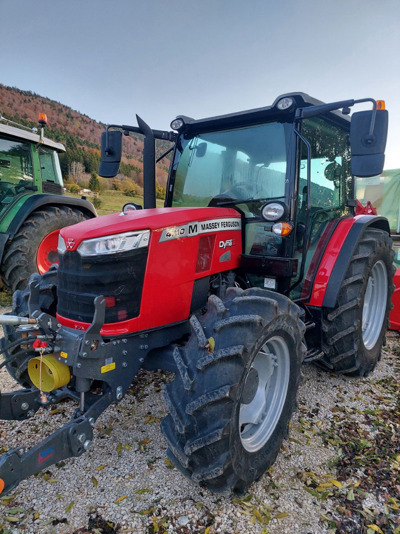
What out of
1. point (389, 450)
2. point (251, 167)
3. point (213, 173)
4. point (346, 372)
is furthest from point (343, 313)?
point (213, 173)

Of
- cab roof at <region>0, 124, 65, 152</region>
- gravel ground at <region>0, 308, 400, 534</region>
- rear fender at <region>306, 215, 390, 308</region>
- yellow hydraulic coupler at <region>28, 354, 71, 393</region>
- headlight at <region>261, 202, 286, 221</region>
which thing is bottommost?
gravel ground at <region>0, 308, 400, 534</region>

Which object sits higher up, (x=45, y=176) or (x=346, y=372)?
(x=45, y=176)

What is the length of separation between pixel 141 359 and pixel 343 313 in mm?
1719

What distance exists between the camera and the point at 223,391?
5.57 ft

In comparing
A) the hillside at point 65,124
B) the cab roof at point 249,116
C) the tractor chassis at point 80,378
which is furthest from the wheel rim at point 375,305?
the hillside at point 65,124

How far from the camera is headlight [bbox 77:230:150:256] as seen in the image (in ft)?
6.40

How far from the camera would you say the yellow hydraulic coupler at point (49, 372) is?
6.41ft

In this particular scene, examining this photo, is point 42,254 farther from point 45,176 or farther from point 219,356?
point 219,356

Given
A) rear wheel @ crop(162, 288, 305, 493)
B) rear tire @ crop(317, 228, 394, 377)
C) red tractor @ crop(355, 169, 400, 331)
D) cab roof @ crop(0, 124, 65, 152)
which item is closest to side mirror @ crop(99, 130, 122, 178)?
rear wheel @ crop(162, 288, 305, 493)

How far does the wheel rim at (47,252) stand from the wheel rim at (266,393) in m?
4.15

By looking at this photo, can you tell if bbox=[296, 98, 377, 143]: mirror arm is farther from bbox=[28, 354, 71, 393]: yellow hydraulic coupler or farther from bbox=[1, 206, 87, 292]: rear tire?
bbox=[1, 206, 87, 292]: rear tire

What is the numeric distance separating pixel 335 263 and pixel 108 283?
6.29 feet

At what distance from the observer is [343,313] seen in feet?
9.55

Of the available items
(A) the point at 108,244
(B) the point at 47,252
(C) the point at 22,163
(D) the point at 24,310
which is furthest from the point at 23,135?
(A) the point at 108,244
